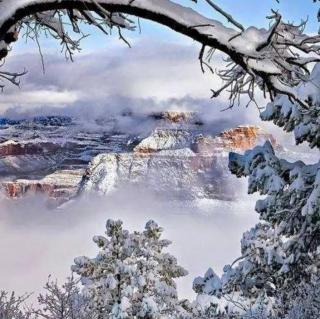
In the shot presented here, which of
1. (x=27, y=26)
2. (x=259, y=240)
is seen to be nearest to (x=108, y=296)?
(x=259, y=240)

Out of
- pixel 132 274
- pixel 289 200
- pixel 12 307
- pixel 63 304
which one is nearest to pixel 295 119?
pixel 289 200

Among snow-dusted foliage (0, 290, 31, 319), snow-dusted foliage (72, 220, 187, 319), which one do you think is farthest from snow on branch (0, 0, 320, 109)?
snow-dusted foliage (72, 220, 187, 319)

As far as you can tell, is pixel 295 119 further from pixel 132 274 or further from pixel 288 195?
pixel 132 274

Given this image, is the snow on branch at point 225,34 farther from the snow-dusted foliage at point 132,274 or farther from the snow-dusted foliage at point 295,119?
the snow-dusted foliage at point 132,274

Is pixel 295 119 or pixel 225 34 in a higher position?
pixel 295 119

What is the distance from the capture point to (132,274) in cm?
2739

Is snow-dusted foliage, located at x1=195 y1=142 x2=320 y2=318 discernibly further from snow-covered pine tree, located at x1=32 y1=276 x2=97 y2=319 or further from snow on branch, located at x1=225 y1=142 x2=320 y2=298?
snow-covered pine tree, located at x1=32 y1=276 x2=97 y2=319

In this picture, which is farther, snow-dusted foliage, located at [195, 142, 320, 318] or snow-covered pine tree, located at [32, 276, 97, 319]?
snow-dusted foliage, located at [195, 142, 320, 318]

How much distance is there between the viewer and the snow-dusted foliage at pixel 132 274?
26767 mm

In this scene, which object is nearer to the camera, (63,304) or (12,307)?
(12,307)

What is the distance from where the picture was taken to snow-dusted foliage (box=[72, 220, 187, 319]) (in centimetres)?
2677

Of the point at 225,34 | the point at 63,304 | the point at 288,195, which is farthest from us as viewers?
the point at 288,195

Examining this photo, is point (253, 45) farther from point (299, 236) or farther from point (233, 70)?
point (299, 236)

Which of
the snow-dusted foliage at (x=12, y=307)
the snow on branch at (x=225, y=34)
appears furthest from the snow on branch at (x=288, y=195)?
the snow on branch at (x=225, y=34)
